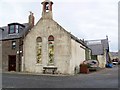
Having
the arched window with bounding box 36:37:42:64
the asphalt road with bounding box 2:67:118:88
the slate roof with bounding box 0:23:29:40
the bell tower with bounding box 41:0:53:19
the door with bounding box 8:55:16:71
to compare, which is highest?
the bell tower with bounding box 41:0:53:19

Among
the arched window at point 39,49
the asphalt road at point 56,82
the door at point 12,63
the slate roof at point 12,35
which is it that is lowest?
the asphalt road at point 56,82

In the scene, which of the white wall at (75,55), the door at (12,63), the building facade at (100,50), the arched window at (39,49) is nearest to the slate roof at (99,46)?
the building facade at (100,50)

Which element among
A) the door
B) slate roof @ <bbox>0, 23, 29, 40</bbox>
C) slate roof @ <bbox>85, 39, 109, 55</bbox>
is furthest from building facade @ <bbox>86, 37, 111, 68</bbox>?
the door

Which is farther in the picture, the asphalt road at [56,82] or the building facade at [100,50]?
the building facade at [100,50]

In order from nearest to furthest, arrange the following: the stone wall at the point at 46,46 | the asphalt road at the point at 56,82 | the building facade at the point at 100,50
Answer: the asphalt road at the point at 56,82 → the stone wall at the point at 46,46 → the building facade at the point at 100,50

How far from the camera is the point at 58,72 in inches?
1305

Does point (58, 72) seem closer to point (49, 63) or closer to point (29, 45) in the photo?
point (49, 63)

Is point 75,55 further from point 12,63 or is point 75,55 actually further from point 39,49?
point 12,63

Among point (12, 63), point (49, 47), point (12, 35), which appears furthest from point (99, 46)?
point (49, 47)

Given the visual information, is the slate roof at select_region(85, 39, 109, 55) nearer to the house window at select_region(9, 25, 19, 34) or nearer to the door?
the house window at select_region(9, 25, 19, 34)

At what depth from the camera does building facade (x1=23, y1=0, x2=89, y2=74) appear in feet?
109

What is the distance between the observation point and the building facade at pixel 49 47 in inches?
1310

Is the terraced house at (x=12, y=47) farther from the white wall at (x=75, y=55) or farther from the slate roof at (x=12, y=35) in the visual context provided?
the white wall at (x=75, y=55)

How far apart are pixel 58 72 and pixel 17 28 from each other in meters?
11.3
